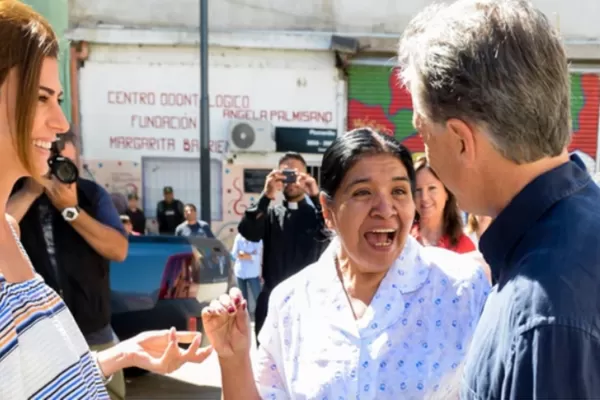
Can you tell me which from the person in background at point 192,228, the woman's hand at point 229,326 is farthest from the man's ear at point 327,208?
the person in background at point 192,228

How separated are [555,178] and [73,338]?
1110mm

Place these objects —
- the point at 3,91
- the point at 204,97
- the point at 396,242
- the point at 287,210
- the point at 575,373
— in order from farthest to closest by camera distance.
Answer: the point at 204,97 → the point at 287,210 → the point at 396,242 → the point at 3,91 → the point at 575,373

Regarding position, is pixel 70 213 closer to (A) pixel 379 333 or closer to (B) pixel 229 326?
(B) pixel 229 326

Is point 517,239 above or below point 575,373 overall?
above

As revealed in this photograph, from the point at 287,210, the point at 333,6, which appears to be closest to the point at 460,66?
the point at 287,210

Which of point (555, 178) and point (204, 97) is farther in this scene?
point (204, 97)

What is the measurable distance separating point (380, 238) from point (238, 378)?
57cm

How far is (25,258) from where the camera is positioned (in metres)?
1.51

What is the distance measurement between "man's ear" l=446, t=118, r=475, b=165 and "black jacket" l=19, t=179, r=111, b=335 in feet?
6.42

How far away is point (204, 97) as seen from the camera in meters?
11.1

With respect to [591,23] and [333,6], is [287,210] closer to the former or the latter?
[333,6]

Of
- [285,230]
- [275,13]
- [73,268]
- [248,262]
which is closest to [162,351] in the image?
[73,268]

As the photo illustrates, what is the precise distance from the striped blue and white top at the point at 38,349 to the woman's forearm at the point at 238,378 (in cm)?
38

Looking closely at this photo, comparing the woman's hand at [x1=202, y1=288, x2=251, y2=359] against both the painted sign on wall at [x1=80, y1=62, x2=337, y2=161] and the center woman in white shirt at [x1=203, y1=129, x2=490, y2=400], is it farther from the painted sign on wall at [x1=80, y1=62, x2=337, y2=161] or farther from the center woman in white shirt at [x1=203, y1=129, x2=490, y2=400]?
the painted sign on wall at [x1=80, y1=62, x2=337, y2=161]
